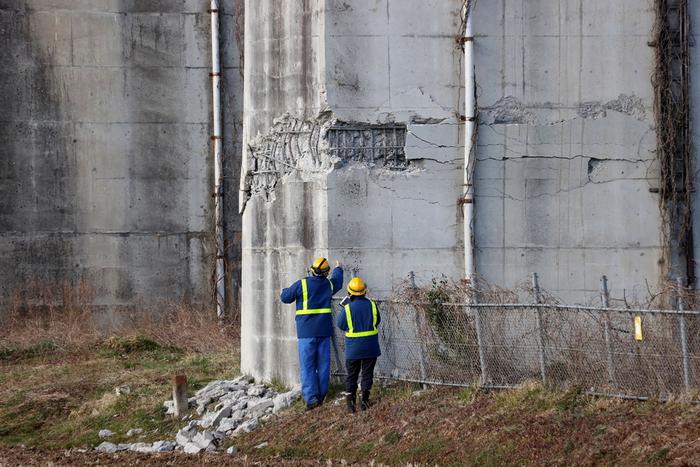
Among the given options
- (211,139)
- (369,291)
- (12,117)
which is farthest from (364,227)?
(12,117)

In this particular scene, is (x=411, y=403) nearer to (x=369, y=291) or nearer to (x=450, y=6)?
(x=369, y=291)

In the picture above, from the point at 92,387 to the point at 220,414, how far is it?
3.36 metres

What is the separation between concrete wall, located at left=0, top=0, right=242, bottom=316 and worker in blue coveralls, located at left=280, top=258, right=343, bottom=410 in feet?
Result: 27.6

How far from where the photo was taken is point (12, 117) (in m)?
22.0

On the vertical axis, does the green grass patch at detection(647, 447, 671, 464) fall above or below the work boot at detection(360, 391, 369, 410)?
below

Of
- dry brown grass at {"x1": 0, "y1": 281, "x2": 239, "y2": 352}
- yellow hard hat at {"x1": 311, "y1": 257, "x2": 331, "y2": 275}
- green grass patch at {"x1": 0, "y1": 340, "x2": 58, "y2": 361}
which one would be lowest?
green grass patch at {"x1": 0, "y1": 340, "x2": 58, "y2": 361}

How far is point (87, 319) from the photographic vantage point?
21.9 metres

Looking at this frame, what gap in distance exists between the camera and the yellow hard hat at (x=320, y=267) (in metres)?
14.2

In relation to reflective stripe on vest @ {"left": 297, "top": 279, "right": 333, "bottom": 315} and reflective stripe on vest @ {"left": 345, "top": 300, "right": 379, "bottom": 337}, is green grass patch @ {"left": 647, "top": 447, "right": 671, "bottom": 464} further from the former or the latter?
reflective stripe on vest @ {"left": 297, "top": 279, "right": 333, "bottom": 315}

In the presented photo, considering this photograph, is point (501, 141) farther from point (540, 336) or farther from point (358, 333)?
point (358, 333)

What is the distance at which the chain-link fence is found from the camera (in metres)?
12.1

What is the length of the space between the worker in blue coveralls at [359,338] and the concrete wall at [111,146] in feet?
30.7

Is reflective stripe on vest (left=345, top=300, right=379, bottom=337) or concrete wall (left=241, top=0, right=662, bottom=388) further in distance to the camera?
concrete wall (left=241, top=0, right=662, bottom=388)

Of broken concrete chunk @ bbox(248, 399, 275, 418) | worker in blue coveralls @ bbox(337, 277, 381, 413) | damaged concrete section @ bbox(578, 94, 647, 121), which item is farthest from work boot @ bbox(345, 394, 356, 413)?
damaged concrete section @ bbox(578, 94, 647, 121)
